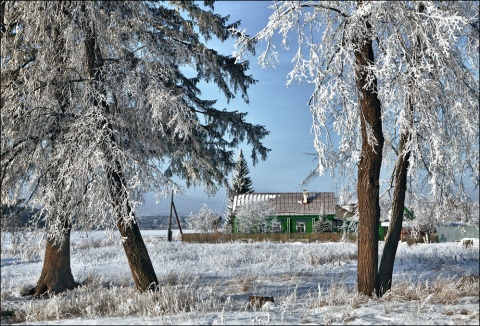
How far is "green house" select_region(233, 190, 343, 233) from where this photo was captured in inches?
1820

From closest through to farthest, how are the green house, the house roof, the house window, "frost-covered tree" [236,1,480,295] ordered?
"frost-covered tree" [236,1,480,295]
the green house
the house roof
the house window

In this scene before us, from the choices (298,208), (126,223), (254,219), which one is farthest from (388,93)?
(298,208)

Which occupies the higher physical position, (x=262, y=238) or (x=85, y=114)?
(x=85, y=114)

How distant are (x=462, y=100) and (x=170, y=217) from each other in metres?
30.7

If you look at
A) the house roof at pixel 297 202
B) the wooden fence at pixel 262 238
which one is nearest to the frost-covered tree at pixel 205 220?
the house roof at pixel 297 202

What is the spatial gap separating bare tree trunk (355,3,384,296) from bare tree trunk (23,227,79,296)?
7234mm

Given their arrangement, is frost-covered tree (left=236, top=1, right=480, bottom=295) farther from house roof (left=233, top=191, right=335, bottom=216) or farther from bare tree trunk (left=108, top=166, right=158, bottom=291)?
house roof (left=233, top=191, right=335, bottom=216)

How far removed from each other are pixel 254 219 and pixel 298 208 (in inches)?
227

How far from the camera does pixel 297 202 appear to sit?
47.5 meters

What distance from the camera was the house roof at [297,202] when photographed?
152 ft

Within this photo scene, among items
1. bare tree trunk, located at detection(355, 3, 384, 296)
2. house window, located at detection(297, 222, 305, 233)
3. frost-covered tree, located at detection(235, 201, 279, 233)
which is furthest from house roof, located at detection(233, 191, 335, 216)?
bare tree trunk, located at detection(355, 3, 384, 296)

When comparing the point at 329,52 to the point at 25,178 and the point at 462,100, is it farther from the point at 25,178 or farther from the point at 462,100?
the point at 25,178

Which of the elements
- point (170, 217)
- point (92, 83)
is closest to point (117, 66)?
point (92, 83)

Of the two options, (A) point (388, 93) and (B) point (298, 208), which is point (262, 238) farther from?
(A) point (388, 93)
